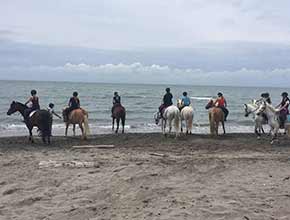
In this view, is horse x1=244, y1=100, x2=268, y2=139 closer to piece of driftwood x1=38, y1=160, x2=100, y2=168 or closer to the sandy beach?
the sandy beach

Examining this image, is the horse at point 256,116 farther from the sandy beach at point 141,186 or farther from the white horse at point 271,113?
the sandy beach at point 141,186

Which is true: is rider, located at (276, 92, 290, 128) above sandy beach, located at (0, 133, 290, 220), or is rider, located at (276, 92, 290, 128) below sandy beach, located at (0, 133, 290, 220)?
above

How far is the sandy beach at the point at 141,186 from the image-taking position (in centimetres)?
792

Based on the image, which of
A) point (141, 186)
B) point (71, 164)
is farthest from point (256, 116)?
point (141, 186)

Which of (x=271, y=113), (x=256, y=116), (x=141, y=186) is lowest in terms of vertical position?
(x=141, y=186)

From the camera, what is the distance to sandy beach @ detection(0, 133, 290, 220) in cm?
792

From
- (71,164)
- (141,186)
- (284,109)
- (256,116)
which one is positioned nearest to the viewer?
(141,186)

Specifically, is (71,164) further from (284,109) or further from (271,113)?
(284,109)

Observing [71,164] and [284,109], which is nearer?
[71,164]

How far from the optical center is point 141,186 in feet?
30.6

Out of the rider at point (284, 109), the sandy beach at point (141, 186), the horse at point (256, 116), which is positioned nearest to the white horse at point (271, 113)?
the horse at point (256, 116)

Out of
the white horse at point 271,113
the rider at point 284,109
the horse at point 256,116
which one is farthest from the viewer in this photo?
the horse at point 256,116

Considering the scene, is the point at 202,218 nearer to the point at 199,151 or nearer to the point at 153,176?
the point at 153,176

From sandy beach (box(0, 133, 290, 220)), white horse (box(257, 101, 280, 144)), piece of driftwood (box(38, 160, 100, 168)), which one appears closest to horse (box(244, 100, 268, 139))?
white horse (box(257, 101, 280, 144))
